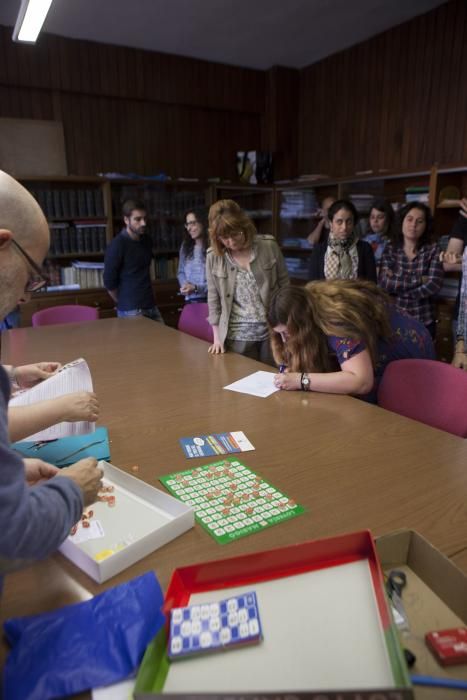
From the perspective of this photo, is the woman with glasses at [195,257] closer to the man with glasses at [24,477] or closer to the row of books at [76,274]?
the row of books at [76,274]

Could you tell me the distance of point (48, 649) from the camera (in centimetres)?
70

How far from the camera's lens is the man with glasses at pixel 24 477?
0.63 metres

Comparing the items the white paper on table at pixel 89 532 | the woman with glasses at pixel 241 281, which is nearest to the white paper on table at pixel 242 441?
the white paper on table at pixel 89 532

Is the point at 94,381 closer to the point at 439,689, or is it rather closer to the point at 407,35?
the point at 439,689

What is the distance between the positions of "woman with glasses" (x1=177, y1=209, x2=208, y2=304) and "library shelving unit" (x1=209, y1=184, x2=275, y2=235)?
1629 millimetres

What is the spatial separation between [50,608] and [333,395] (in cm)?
123

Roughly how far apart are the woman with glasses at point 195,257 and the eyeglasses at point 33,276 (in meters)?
2.79

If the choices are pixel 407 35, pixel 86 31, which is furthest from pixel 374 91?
pixel 86 31

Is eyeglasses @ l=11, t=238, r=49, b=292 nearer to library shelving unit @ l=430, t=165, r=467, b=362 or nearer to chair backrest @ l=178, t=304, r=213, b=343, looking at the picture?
chair backrest @ l=178, t=304, r=213, b=343

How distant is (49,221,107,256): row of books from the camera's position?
14.8 ft

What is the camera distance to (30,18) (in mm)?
2893

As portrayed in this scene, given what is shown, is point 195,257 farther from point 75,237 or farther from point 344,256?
point 75,237

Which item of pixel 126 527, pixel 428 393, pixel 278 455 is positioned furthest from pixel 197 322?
pixel 126 527

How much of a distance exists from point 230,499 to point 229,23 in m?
4.46
